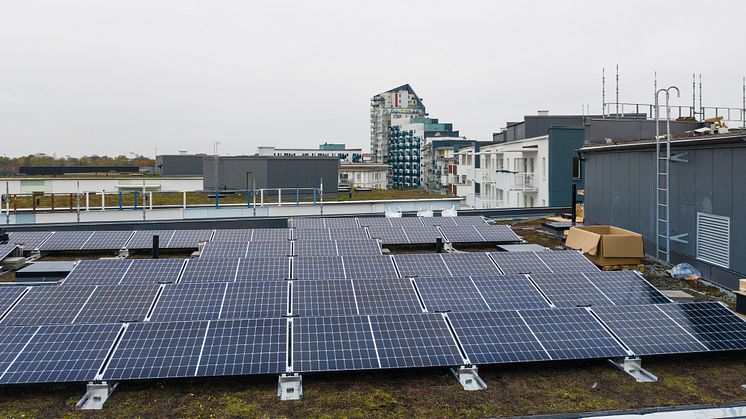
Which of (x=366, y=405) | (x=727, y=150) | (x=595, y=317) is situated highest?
(x=727, y=150)

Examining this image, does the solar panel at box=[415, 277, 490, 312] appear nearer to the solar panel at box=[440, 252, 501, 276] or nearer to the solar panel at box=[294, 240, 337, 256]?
the solar panel at box=[440, 252, 501, 276]

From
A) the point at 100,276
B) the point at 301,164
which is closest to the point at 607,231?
the point at 100,276

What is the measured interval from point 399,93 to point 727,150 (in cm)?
14121

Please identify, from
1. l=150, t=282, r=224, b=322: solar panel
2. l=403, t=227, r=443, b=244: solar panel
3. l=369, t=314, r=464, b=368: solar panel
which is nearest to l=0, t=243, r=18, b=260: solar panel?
l=150, t=282, r=224, b=322: solar panel

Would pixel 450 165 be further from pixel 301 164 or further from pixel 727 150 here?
pixel 727 150

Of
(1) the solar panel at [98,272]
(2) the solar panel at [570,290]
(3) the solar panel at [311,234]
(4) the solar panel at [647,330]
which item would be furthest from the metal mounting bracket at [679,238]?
(1) the solar panel at [98,272]

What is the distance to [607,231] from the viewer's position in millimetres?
18734

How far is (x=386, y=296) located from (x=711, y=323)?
18.7 ft

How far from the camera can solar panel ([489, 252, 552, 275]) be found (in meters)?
14.2

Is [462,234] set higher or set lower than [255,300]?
higher

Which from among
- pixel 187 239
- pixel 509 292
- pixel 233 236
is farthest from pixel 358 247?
pixel 509 292

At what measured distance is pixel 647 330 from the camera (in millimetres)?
9672

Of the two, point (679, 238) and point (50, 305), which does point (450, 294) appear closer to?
point (50, 305)

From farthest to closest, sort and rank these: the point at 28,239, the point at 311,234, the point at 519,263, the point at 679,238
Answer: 1. the point at 311,234
2. the point at 28,239
3. the point at 679,238
4. the point at 519,263
